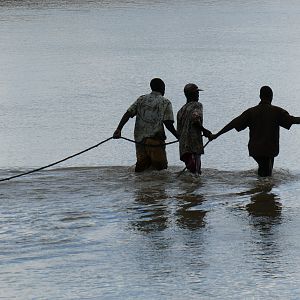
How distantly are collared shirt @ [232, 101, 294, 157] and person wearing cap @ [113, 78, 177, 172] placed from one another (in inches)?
34.8

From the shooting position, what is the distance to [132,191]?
544 inches

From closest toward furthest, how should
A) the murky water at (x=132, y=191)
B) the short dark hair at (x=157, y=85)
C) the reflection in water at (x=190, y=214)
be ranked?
the murky water at (x=132, y=191)
the reflection in water at (x=190, y=214)
the short dark hair at (x=157, y=85)

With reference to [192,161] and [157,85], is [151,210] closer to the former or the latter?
[192,161]

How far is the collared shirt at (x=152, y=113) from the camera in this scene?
1425 cm

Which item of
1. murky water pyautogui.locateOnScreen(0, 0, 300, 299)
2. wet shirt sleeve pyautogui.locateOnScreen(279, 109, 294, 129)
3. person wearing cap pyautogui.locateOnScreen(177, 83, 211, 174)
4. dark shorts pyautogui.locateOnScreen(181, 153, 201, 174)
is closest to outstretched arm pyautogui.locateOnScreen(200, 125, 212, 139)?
person wearing cap pyautogui.locateOnScreen(177, 83, 211, 174)

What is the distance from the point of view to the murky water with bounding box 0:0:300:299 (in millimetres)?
9727

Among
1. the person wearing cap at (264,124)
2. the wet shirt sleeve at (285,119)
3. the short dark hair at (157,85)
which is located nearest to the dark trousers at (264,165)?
the person wearing cap at (264,124)

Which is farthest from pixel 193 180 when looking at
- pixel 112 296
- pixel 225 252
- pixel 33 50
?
pixel 33 50

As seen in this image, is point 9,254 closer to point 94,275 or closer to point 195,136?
point 94,275

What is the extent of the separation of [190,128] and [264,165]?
109cm

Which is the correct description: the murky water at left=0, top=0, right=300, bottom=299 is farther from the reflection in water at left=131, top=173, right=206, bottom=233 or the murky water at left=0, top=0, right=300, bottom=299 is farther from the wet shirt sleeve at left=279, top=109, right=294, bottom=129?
the wet shirt sleeve at left=279, top=109, right=294, bottom=129

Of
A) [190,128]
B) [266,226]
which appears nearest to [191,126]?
[190,128]

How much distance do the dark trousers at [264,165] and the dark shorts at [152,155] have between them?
1.18 metres

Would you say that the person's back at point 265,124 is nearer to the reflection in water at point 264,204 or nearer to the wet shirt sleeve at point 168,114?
the reflection in water at point 264,204
